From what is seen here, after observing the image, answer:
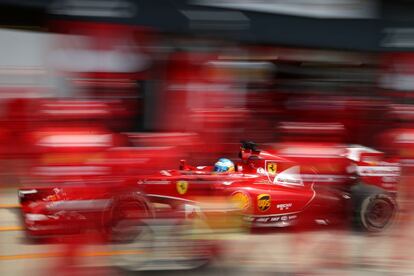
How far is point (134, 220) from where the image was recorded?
1.68 meters

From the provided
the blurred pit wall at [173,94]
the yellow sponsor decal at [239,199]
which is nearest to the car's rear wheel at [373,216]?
the blurred pit wall at [173,94]

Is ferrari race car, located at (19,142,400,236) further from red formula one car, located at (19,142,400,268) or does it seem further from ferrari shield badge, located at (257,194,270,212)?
ferrari shield badge, located at (257,194,270,212)

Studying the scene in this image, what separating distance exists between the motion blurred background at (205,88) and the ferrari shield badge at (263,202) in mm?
3009

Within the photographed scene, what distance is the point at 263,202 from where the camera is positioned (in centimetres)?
512

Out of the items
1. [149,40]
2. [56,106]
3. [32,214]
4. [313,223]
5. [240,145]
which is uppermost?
[149,40]

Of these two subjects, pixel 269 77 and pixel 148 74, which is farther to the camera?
pixel 269 77

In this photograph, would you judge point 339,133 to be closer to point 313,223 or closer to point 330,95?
point 330,95

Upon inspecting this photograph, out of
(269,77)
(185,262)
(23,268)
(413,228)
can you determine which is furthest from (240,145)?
(23,268)

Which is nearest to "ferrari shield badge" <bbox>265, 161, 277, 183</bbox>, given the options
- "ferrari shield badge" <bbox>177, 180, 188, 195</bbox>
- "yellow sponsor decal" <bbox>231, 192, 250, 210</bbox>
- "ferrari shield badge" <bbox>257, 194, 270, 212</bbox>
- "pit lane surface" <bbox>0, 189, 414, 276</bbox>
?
"ferrari shield badge" <bbox>257, 194, 270, 212</bbox>

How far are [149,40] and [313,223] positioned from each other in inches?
30.1

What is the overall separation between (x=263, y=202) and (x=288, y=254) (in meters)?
3.24

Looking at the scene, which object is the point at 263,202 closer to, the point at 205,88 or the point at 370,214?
the point at 370,214

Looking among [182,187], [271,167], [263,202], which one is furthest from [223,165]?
[263,202]

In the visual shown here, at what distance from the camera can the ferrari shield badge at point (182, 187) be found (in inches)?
75.4
